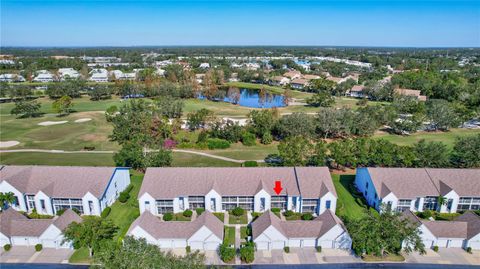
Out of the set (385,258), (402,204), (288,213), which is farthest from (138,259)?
(402,204)

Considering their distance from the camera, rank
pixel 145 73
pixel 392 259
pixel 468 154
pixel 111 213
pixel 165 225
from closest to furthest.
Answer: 1. pixel 392 259
2. pixel 165 225
3. pixel 111 213
4. pixel 468 154
5. pixel 145 73

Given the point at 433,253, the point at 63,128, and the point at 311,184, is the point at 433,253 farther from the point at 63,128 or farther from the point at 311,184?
the point at 63,128

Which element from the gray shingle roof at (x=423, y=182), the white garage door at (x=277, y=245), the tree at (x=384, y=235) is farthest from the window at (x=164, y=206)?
the gray shingle roof at (x=423, y=182)

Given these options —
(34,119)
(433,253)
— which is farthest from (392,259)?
(34,119)

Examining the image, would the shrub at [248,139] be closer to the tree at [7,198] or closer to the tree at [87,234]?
the tree at [87,234]

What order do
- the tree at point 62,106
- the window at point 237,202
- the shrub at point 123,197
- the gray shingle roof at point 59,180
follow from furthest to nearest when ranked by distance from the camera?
Result: 1. the tree at point 62,106
2. the shrub at point 123,197
3. the window at point 237,202
4. the gray shingle roof at point 59,180
